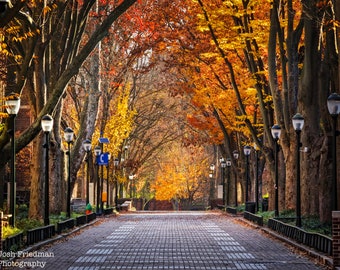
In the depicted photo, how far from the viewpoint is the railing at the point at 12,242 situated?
19223 millimetres

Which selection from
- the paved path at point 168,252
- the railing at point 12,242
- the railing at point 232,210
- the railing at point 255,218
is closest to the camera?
the paved path at point 168,252

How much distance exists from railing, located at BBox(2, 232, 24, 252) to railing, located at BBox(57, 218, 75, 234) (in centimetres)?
689

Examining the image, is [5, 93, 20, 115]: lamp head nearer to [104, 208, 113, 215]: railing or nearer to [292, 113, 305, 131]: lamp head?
[292, 113, 305, 131]: lamp head

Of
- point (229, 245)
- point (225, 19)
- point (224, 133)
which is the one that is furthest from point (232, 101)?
point (229, 245)

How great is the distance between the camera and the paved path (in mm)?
18500

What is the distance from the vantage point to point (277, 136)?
3369 centimetres

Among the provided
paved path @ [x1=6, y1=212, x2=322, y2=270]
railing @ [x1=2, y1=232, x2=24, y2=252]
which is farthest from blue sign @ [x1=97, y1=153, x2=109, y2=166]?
railing @ [x1=2, y1=232, x2=24, y2=252]

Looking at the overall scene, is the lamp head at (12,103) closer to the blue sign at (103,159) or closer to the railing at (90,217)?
the railing at (90,217)

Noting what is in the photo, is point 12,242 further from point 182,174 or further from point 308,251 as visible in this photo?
point 182,174

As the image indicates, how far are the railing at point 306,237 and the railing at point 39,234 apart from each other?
Answer: 7072 millimetres

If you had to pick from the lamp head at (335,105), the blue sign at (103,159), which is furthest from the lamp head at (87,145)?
the lamp head at (335,105)

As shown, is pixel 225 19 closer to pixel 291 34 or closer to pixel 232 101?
pixel 291 34

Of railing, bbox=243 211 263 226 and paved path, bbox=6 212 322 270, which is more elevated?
railing, bbox=243 211 263 226

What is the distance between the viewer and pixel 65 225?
99.5 feet
